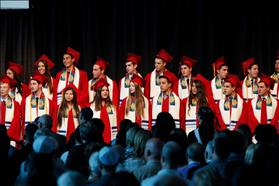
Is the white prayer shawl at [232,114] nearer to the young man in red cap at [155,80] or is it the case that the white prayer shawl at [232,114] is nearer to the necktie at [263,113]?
the necktie at [263,113]

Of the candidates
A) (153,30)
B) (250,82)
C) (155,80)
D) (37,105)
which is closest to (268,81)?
(250,82)

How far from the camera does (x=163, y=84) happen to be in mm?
11406

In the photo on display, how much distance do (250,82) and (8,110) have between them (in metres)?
3.89

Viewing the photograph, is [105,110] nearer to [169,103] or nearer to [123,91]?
[123,91]

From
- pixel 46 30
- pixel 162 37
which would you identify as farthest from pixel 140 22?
pixel 46 30

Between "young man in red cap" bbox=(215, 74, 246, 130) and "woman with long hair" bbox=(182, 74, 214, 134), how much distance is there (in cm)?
19

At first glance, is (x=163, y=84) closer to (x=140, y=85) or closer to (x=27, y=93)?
(x=140, y=85)

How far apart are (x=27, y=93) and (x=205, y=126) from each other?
17.4ft

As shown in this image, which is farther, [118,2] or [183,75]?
[118,2]

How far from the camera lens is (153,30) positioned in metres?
13.6

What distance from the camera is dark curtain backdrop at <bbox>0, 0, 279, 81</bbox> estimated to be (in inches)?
528

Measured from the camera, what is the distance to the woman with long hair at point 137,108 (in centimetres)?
1155

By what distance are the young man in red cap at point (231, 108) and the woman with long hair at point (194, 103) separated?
0.19 m

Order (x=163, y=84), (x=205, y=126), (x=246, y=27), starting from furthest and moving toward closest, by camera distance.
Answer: (x=246, y=27) < (x=163, y=84) < (x=205, y=126)
